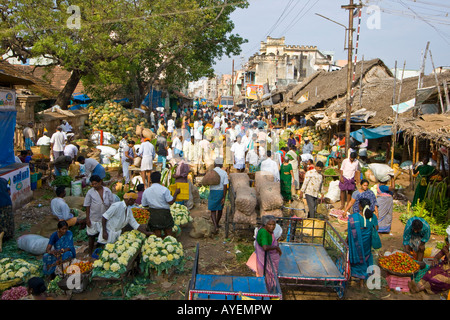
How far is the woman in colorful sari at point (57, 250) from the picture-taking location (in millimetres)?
5773

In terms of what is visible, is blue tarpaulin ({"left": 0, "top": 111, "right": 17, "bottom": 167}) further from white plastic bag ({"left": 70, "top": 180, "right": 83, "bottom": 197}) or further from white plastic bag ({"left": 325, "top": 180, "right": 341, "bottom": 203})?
white plastic bag ({"left": 325, "top": 180, "right": 341, "bottom": 203})

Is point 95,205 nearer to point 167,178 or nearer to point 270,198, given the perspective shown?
point 270,198

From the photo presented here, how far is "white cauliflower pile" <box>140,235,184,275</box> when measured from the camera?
6027 mm

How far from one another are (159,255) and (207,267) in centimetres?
119

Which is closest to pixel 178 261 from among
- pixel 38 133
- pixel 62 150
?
pixel 62 150

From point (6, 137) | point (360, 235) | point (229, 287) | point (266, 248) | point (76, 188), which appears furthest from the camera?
point (76, 188)

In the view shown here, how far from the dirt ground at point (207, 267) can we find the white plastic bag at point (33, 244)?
67cm

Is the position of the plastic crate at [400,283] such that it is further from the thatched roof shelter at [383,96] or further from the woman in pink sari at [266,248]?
the thatched roof shelter at [383,96]

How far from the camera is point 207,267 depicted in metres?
6.86

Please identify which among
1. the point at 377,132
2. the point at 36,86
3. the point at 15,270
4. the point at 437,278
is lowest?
the point at 437,278

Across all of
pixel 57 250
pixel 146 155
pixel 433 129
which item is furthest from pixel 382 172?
pixel 57 250

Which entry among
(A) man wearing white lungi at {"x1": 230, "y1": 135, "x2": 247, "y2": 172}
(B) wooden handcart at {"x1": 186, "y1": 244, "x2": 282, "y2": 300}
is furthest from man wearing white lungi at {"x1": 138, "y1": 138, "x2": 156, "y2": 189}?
(B) wooden handcart at {"x1": 186, "y1": 244, "x2": 282, "y2": 300}

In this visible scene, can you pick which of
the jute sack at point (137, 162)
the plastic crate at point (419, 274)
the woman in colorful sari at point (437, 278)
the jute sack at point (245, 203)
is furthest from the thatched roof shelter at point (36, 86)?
the woman in colorful sari at point (437, 278)
